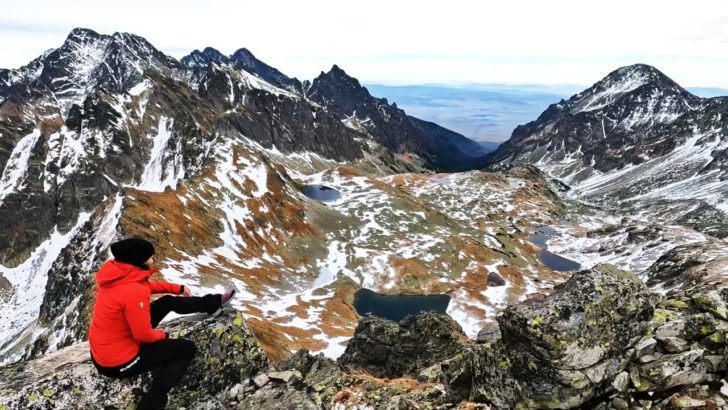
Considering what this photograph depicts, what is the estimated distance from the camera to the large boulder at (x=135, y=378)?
15.5 metres

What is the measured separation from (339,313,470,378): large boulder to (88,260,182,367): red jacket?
89.2 ft

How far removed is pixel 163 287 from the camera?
1603 cm

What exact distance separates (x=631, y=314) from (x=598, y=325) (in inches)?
67.8

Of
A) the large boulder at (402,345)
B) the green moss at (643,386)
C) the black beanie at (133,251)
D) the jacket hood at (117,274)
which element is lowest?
the large boulder at (402,345)

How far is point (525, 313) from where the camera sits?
18.1 m

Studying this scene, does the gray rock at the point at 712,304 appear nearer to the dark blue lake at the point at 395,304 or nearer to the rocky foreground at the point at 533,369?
the rocky foreground at the point at 533,369

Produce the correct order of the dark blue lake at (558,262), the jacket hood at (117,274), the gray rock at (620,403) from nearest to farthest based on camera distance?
the jacket hood at (117,274) → the gray rock at (620,403) → the dark blue lake at (558,262)

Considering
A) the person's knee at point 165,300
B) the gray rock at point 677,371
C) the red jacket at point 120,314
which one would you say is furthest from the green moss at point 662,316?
the red jacket at point 120,314

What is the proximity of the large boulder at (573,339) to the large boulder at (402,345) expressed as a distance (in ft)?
70.3

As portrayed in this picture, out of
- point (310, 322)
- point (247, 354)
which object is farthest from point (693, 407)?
point (310, 322)

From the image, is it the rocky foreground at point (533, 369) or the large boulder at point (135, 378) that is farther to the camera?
the rocky foreground at point (533, 369)

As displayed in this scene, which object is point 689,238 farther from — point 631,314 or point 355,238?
point 631,314

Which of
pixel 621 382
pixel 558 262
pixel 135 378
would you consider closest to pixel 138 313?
pixel 135 378

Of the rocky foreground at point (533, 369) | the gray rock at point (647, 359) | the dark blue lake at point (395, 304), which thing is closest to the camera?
the rocky foreground at point (533, 369)
